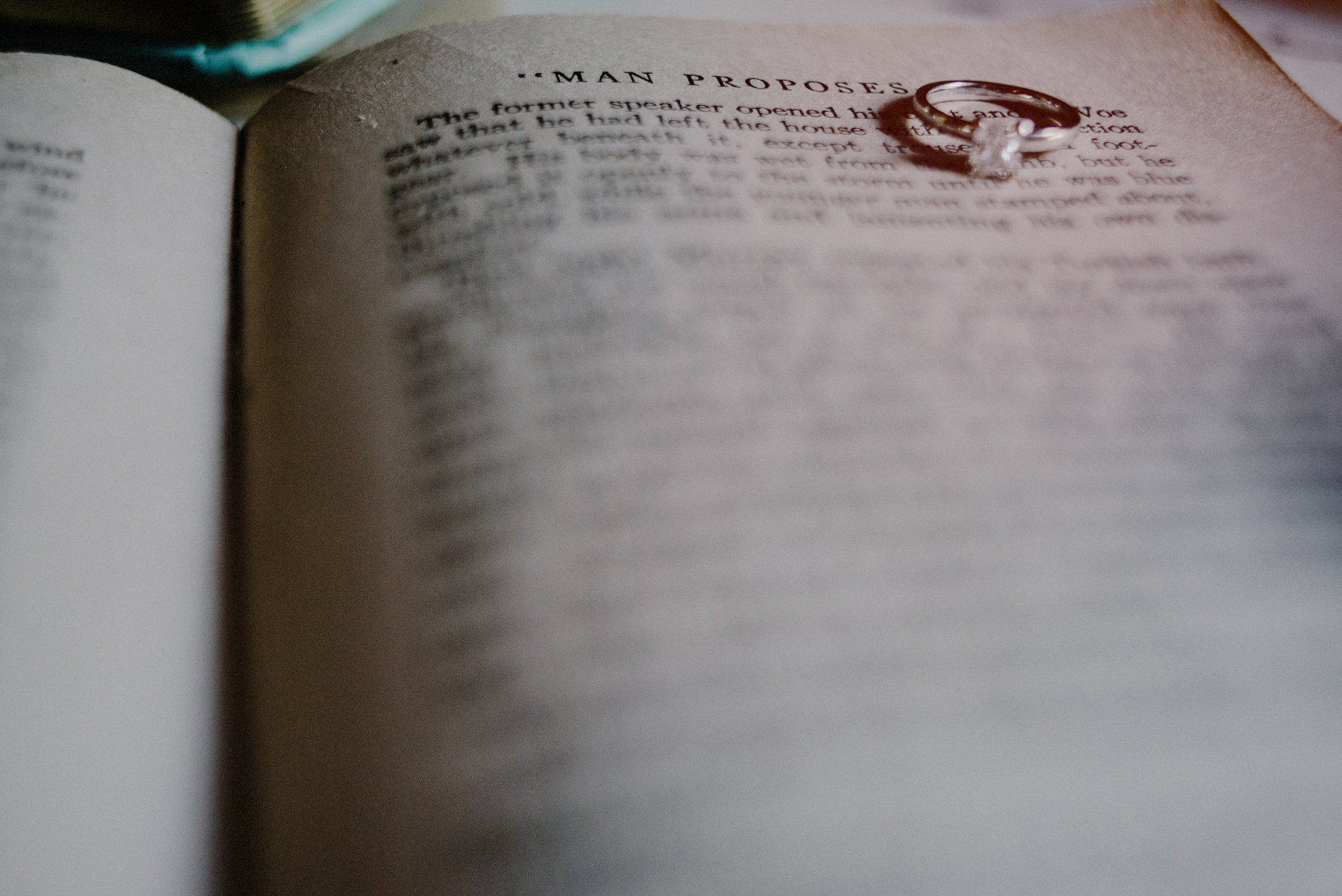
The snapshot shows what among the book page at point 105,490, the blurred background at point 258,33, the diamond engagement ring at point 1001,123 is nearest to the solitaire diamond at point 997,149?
the diamond engagement ring at point 1001,123

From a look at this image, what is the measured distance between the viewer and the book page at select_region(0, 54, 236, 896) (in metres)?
0.29

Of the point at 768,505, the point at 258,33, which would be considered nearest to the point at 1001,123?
the point at 768,505

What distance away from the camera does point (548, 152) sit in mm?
397

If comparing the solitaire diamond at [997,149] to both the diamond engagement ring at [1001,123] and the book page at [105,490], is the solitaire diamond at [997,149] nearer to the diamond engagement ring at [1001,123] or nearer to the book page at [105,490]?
the diamond engagement ring at [1001,123]

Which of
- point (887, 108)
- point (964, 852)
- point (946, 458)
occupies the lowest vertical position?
point (964, 852)

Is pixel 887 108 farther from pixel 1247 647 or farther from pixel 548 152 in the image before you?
pixel 1247 647

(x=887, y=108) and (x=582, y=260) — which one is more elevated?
(x=887, y=108)

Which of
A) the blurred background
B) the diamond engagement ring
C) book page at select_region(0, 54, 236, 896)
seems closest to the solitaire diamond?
the diamond engagement ring

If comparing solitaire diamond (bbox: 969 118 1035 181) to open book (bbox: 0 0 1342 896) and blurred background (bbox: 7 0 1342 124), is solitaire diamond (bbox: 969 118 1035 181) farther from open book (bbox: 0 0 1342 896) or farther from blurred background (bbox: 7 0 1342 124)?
blurred background (bbox: 7 0 1342 124)

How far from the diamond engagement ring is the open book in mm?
18

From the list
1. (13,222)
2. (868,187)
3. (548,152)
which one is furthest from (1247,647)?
(13,222)

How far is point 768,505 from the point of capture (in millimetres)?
316

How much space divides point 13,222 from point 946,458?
0.42 meters

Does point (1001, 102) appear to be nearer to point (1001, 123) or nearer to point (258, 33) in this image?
point (1001, 123)
